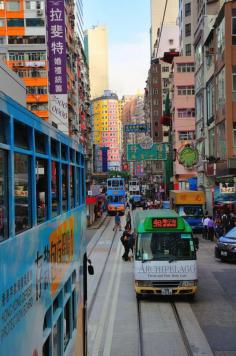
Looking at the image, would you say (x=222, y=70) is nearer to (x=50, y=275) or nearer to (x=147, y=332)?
(x=147, y=332)

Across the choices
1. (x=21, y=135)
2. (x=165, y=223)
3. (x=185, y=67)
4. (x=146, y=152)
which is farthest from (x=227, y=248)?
(x=185, y=67)

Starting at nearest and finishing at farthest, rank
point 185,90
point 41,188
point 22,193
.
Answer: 1. point 22,193
2. point 41,188
3. point 185,90

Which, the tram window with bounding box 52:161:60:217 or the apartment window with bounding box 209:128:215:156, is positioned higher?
the apartment window with bounding box 209:128:215:156

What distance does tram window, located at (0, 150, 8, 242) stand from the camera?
3488mm

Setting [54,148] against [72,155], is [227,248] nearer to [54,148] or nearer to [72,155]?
[72,155]

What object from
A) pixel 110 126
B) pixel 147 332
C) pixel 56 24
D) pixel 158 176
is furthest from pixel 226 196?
pixel 110 126

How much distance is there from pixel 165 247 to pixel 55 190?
9.91 metres

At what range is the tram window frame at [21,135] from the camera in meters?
3.85

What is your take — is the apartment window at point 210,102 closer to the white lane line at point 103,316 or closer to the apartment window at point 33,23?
the white lane line at point 103,316

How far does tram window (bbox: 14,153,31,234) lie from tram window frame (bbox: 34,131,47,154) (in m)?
0.31

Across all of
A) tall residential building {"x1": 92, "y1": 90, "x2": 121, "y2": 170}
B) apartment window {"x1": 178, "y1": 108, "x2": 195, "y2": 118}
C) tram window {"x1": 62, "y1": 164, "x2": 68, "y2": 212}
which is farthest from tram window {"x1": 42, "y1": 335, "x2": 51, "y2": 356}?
tall residential building {"x1": 92, "y1": 90, "x2": 121, "y2": 170}

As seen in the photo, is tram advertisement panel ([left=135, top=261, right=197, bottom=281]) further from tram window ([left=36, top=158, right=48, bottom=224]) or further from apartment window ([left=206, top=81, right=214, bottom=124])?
apartment window ([left=206, top=81, right=214, bottom=124])

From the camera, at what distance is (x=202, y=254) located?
2630cm

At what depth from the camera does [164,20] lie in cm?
13138
